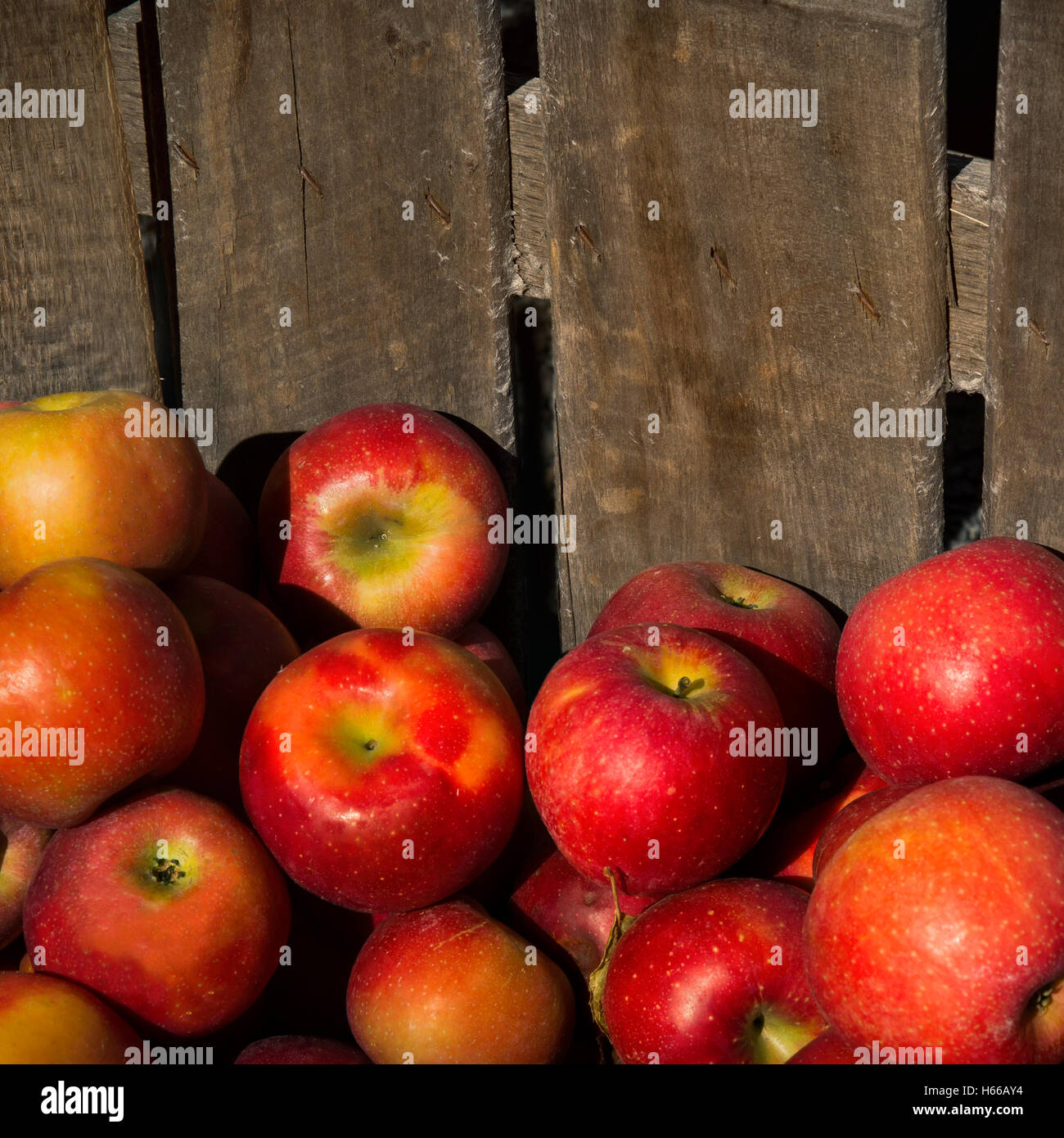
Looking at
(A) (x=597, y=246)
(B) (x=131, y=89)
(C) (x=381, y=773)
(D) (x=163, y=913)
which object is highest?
(B) (x=131, y=89)

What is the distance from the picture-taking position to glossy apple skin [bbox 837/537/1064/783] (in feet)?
5.32

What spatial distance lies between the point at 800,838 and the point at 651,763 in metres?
0.43

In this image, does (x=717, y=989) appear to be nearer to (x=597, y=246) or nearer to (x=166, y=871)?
(x=166, y=871)

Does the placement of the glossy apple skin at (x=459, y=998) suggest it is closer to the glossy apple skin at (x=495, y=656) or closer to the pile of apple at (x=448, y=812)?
the pile of apple at (x=448, y=812)

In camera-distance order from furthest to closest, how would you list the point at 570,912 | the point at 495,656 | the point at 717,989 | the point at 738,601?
the point at 495,656, the point at 738,601, the point at 570,912, the point at 717,989

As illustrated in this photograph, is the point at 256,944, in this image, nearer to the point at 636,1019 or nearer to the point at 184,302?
Answer: the point at 636,1019

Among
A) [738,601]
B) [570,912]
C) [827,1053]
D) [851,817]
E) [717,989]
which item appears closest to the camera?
[827,1053]

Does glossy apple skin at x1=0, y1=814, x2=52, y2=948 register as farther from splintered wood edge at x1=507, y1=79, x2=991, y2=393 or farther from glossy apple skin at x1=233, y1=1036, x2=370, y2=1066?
splintered wood edge at x1=507, y1=79, x2=991, y2=393

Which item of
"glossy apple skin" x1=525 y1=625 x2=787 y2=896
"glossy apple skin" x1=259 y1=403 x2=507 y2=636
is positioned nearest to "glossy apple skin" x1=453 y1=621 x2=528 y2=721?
"glossy apple skin" x1=259 y1=403 x2=507 y2=636

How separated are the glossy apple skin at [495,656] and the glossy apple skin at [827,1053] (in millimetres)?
856

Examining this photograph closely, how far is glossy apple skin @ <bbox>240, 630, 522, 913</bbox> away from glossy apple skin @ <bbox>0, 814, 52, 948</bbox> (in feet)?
1.13

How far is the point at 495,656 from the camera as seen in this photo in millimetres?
2238

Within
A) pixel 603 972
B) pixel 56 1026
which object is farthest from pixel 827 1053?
pixel 56 1026

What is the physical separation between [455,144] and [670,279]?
19.2 inches
